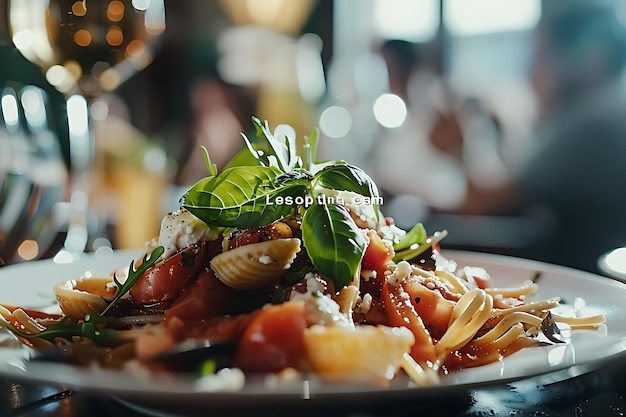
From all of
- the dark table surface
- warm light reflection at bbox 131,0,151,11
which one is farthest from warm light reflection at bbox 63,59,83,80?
the dark table surface

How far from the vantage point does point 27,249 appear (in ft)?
5.51

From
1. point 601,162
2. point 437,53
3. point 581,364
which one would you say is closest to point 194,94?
point 437,53

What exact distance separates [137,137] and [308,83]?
1506mm

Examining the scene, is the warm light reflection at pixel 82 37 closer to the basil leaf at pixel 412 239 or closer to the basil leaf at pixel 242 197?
the basil leaf at pixel 242 197

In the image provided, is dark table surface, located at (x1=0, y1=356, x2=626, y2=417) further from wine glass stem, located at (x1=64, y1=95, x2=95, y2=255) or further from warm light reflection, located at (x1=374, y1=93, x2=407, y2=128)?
warm light reflection, located at (x1=374, y1=93, x2=407, y2=128)

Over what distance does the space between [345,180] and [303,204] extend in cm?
10

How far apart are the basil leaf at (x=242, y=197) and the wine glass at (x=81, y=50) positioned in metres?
0.65

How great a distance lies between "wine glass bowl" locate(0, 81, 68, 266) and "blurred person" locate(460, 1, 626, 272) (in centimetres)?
325

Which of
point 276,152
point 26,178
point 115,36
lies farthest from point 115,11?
point 276,152

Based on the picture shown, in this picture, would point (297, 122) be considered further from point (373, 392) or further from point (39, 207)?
point (373, 392)

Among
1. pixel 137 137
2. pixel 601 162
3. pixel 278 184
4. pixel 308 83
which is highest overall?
pixel 308 83

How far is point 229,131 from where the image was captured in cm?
637

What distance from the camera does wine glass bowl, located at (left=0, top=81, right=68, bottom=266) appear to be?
1.59 meters

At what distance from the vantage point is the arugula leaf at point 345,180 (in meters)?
1.19
